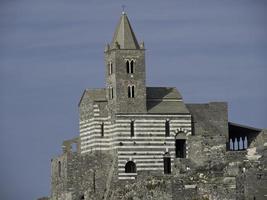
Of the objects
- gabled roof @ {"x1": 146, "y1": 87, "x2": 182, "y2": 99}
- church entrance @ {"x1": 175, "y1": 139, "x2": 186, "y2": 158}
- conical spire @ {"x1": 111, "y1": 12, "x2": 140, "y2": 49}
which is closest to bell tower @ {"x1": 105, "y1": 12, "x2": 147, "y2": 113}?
conical spire @ {"x1": 111, "y1": 12, "x2": 140, "y2": 49}

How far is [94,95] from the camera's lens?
12144cm

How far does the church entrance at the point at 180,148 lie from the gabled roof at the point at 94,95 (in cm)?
647

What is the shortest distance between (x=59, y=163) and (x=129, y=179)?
652 centimetres

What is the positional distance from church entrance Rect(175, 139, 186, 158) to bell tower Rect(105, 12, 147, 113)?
12.2ft

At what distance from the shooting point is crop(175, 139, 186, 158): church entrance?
396ft

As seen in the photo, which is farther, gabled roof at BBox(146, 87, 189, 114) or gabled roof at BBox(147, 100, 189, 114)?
gabled roof at BBox(146, 87, 189, 114)

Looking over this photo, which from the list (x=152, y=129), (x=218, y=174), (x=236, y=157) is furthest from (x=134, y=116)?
(x=218, y=174)

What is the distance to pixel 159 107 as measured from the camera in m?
120

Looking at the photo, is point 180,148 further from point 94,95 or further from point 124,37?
point 124,37

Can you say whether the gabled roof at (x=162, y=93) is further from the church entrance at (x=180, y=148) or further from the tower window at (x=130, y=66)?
the church entrance at (x=180, y=148)

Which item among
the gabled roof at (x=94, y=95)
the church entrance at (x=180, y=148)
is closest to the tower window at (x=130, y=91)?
the gabled roof at (x=94, y=95)

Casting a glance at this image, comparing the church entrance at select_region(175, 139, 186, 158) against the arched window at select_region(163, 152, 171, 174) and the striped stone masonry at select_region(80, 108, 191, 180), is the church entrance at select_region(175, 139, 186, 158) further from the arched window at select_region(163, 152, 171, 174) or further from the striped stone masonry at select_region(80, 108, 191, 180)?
the arched window at select_region(163, 152, 171, 174)

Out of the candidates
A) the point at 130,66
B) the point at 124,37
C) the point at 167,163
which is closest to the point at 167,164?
the point at 167,163

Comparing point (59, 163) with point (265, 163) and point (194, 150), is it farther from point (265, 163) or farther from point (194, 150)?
point (265, 163)
